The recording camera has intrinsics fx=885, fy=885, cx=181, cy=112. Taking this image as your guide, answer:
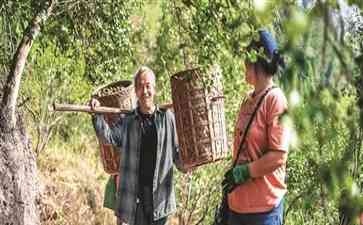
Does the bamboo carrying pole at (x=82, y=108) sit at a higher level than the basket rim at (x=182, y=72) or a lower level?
lower

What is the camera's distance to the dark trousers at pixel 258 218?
159 inches

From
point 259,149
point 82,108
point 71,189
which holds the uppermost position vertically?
point 82,108

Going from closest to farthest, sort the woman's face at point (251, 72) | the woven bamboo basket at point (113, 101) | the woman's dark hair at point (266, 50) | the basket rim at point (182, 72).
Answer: the woman's dark hair at point (266, 50) < the woman's face at point (251, 72) < the basket rim at point (182, 72) < the woven bamboo basket at point (113, 101)

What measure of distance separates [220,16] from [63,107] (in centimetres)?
117

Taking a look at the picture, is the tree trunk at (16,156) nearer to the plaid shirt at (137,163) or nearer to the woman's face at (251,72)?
the plaid shirt at (137,163)

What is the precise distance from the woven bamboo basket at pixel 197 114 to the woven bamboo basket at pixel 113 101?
2.53 ft

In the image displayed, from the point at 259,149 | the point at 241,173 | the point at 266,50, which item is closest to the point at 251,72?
the point at 266,50

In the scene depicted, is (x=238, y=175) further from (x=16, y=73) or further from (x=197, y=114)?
(x=16, y=73)

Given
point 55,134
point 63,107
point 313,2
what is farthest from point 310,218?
point 313,2

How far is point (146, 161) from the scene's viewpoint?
17.0ft

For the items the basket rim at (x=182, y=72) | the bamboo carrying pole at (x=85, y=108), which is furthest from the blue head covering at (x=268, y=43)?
the bamboo carrying pole at (x=85, y=108)

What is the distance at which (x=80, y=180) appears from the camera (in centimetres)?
1121

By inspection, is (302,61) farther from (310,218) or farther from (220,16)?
(310,218)

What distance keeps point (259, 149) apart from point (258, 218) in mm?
318
